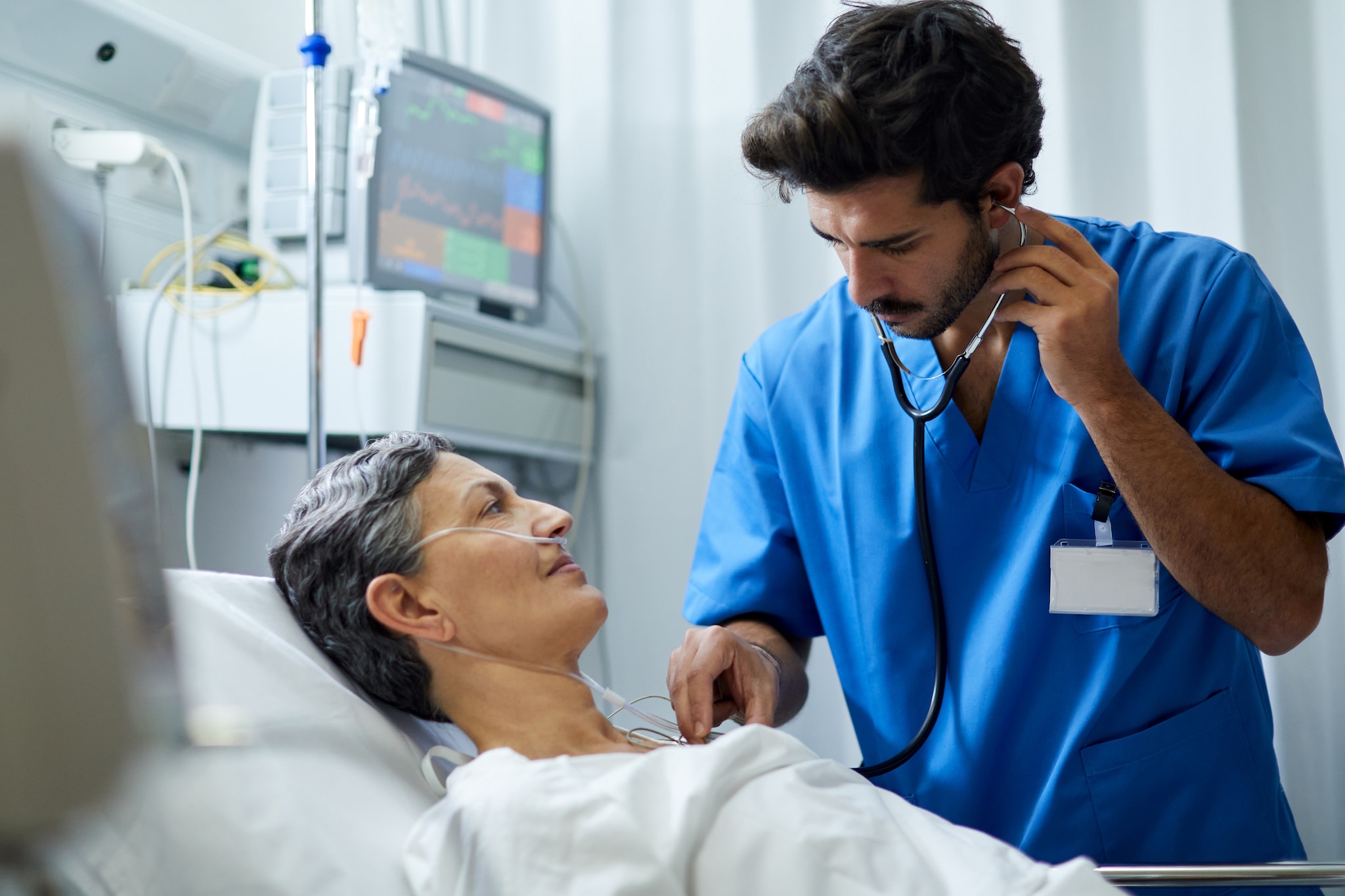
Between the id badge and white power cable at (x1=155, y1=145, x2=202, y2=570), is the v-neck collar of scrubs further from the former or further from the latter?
white power cable at (x1=155, y1=145, x2=202, y2=570)

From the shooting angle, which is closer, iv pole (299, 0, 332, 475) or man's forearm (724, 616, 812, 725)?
man's forearm (724, 616, 812, 725)

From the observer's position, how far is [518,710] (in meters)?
1.13

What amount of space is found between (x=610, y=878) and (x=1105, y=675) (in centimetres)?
67

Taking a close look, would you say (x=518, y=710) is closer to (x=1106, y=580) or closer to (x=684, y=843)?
(x=684, y=843)

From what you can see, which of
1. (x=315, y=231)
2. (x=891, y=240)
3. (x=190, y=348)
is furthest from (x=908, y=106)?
(x=190, y=348)

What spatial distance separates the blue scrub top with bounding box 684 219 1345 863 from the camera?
1.21 metres

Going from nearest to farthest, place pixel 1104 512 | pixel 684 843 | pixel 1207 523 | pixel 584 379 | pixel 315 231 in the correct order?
pixel 684 843, pixel 1207 523, pixel 1104 512, pixel 315 231, pixel 584 379

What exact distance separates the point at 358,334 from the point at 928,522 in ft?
3.40

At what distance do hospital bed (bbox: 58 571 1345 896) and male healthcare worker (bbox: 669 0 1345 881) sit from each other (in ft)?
0.68

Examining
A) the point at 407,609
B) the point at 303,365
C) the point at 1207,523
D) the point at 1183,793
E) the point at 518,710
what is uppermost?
the point at 303,365

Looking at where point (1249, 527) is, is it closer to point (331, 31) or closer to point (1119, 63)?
point (1119, 63)

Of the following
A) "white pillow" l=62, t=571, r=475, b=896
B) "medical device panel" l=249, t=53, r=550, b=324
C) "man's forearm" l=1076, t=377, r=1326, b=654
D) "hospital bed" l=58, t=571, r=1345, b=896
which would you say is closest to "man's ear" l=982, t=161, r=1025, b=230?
"man's forearm" l=1076, t=377, r=1326, b=654

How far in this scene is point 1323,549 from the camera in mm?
1155

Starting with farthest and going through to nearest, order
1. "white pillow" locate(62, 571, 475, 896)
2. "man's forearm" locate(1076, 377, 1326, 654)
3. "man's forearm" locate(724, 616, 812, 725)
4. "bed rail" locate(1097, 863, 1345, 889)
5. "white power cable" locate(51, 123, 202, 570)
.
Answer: "white power cable" locate(51, 123, 202, 570) < "man's forearm" locate(724, 616, 812, 725) < "man's forearm" locate(1076, 377, 1326, 654) < "bed rail" locate(1097, 863, 1345, 889) < "white pillow" locate(62, 571, 475, 896)
